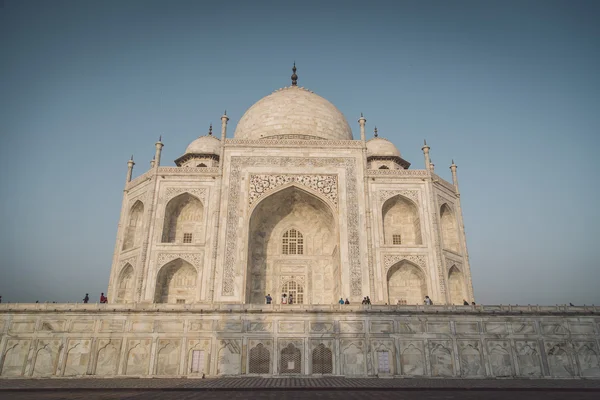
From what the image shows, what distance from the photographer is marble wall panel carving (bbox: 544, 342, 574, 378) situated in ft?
42.4

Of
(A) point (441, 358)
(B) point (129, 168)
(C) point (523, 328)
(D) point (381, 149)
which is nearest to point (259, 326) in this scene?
(A) point (441, 358)

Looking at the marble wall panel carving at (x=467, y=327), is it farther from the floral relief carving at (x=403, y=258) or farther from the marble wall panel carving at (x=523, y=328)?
the floral relief carving at (x=403, y=258)

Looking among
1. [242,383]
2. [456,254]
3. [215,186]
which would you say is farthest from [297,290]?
[242,383]

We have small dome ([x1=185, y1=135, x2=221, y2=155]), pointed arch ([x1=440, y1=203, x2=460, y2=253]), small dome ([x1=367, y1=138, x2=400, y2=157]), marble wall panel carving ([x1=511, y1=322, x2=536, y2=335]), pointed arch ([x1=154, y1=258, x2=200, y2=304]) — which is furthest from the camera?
small dome ([x1=185, y1=135, x2=221, y2=155])

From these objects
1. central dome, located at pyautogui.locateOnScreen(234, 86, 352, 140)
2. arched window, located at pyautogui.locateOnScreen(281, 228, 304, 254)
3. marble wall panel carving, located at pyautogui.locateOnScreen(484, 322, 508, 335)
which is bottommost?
marble wall panel carving, located at pyautogui.locateOnScreen(484, 322, 508, 335)

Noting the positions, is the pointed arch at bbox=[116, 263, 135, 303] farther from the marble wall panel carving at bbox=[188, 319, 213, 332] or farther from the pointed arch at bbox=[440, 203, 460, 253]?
the pointed arch at bbox=[440, 203, 460, 253]

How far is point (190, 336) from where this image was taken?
1294 cm

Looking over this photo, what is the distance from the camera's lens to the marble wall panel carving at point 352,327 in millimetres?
13125

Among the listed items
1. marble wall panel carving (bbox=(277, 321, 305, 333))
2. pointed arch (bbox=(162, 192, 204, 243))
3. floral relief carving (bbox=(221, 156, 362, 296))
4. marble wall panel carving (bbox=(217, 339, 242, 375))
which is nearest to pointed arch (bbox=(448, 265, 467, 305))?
floral relief carving (bbox=(221, 156, 362, 296))

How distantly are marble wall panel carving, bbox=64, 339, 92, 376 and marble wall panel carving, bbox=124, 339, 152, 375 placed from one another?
48.0 inches

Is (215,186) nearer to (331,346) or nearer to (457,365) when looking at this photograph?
(331,346)

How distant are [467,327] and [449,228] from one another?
29.5ft

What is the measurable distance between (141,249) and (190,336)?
7.48 metres

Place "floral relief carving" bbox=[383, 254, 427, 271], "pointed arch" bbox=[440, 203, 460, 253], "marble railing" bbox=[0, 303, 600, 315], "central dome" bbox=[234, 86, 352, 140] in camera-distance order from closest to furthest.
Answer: "marble railing" bbox=[0, 303, 600, 315] < "floral relief carving" bbox=[383, 254, 427, 271] < "pointed arch" bbox=[440, 203, 460, 253] < "central dome" bbox=[234, 86, 352, 140]
